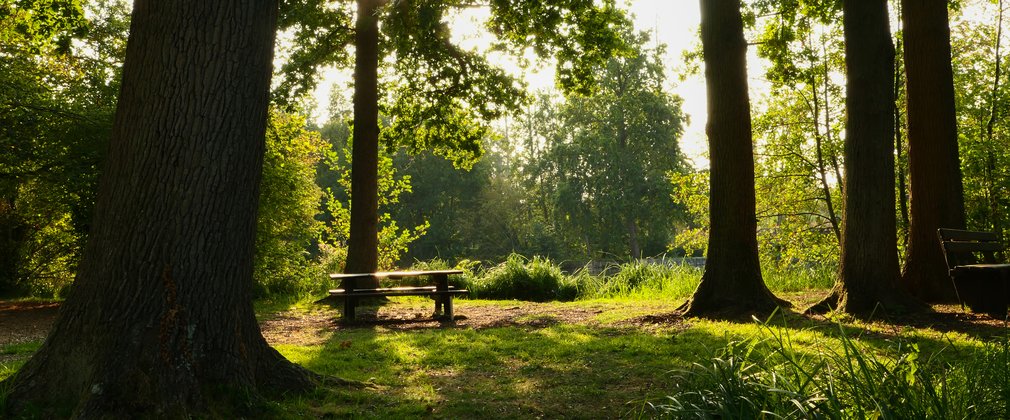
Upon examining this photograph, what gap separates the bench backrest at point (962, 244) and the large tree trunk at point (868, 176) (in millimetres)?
492

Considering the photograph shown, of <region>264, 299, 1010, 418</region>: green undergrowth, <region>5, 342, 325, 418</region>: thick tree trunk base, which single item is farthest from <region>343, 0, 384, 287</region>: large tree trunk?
<region>5, 342, 325, 418</region>: thick tree trunk base

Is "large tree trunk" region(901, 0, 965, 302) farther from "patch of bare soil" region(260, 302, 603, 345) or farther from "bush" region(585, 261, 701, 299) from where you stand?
"bush" region(585, 261, 701, 299)

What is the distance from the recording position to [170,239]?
3.93 metres

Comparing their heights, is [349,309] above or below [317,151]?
below

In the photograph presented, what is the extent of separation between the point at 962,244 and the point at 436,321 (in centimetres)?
672

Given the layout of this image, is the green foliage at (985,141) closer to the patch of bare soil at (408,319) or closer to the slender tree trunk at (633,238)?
the patch of bare soil at (408,319)

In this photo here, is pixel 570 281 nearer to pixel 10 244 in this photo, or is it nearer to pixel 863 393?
pixel 863 393

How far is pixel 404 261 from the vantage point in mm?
54750

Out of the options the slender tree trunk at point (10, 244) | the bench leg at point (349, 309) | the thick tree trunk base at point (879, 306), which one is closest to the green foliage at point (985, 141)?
the thick tree trunk base at point (879, 306)

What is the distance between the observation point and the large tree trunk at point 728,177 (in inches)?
335

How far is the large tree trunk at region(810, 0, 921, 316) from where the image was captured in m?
7.87

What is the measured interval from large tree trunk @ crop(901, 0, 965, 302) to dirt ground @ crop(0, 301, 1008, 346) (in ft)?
1.95

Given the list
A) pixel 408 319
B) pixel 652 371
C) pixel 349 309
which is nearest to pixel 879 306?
pixel 652 371

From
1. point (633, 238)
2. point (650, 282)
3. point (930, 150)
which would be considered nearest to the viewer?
point (930, 150)
